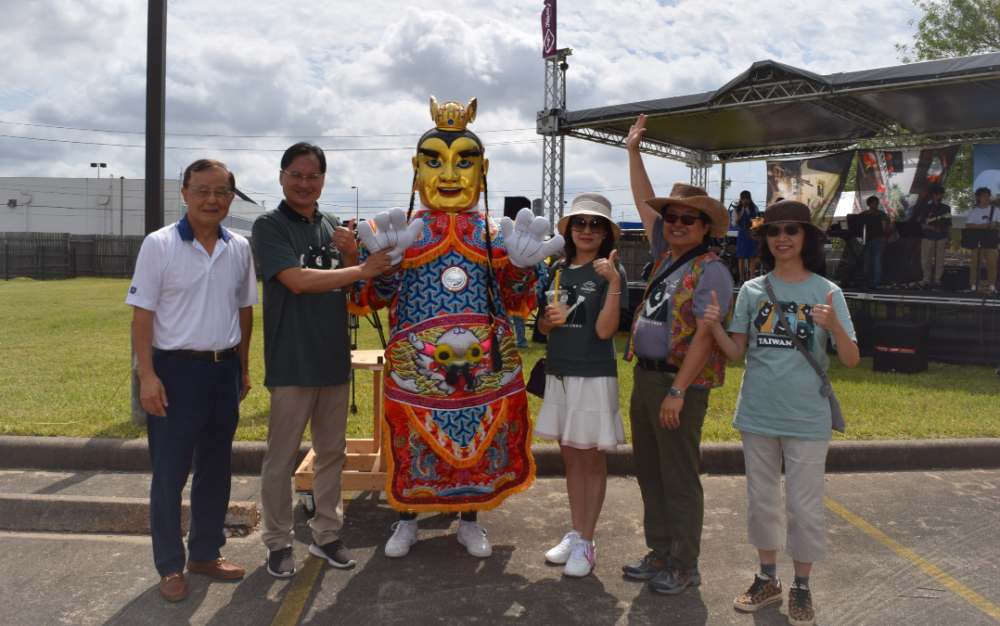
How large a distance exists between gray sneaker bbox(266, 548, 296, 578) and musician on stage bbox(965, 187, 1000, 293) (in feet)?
36.7

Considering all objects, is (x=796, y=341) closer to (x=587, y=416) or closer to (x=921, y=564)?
(x=587, y=416)

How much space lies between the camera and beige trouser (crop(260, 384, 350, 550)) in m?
3.25

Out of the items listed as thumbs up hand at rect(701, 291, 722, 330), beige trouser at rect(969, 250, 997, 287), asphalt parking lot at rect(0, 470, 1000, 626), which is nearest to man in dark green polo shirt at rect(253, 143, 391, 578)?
asphalt parking lot at rect(0, 470, 1000, 626)

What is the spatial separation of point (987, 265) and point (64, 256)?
101 feet

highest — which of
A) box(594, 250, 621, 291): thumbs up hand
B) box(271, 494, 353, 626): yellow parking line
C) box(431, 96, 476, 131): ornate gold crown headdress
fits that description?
box(431, 96, 476, 131): ornate gold crown headdress

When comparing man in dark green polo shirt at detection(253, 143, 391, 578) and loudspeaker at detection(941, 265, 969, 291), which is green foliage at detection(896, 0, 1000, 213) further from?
man in dark green polo shirt at detection(253, 143, 391, 578)

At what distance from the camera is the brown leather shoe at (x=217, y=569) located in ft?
10.5

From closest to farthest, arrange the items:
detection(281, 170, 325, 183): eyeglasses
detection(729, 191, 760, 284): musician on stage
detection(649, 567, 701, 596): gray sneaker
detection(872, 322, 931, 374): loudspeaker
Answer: detection(649, 567, 701, 596): gray sneaker
detection(281, 170, 325, 183): eyeglasses
detection(872, 322, 931, 374): loudspeaker
detection(729, 191, 760, 284): musician on stage

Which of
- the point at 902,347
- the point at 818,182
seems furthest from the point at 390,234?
the point at 818,182

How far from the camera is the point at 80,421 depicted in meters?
5.23

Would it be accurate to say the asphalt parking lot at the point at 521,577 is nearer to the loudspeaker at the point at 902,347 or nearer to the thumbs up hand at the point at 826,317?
the thumbs up hand at the point at 826,317

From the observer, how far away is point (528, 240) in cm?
339

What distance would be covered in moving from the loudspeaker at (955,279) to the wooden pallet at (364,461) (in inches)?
400

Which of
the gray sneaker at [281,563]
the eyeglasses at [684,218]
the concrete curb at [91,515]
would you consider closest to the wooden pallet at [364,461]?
the concrete curb at [91,515]
